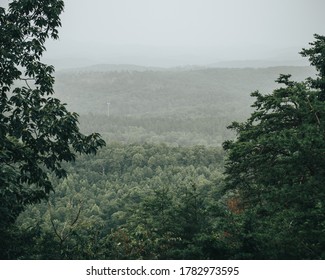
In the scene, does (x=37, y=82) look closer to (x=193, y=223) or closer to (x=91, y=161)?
(x=193, y=223)

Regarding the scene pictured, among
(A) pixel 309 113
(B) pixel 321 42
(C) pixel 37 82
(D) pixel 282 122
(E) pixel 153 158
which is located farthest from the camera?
(E) pixel 153 158

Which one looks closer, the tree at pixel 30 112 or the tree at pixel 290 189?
the tree at pixel 290 189

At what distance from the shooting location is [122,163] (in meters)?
135

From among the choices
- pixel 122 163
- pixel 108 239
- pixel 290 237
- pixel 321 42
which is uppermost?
pixel 321 42

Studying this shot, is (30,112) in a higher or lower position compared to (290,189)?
higher

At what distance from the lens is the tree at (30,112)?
1112cm

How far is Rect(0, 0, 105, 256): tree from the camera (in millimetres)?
11117

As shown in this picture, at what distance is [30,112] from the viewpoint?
10992mm

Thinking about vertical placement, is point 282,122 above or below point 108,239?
above

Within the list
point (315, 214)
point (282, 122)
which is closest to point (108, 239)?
point (315, 214)

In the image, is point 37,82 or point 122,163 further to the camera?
point 122,163

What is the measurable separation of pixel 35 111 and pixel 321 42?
1598cm

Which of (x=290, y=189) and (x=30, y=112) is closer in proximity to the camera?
(x=30, y=112)

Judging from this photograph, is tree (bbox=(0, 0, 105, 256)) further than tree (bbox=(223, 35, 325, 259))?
Yes
